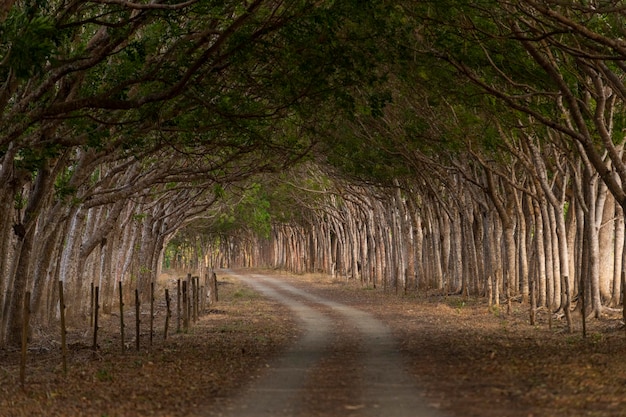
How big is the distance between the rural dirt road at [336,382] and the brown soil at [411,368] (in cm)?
32

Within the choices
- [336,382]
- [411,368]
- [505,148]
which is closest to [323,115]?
[505,148]

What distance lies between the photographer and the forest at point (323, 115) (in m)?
14.9

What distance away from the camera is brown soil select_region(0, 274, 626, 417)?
11062 mm

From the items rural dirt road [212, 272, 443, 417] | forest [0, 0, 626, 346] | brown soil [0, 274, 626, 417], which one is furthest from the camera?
forest [0, 0, 626, 346]

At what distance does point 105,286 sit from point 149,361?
54.7ft

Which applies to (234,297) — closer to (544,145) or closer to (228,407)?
(544,145)

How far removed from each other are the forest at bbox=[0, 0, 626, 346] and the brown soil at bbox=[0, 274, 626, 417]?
1.71 metres

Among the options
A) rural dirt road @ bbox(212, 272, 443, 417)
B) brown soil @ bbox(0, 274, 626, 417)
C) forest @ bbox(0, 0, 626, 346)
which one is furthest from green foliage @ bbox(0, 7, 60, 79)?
rural dirt road @ bbox(212, 272, 443, 417)

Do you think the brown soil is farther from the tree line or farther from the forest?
the tree line

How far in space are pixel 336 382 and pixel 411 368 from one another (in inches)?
80.3

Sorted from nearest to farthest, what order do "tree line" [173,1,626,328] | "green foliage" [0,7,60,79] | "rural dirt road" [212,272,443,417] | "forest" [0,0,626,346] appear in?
"rural dirt road" [212,272,443,417]
"green foliage" [0,7,60,79]
"forest" [0,0,626,346]
"tree line" [173,1,626,328]

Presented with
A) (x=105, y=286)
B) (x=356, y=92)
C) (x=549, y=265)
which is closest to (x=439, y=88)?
(x=356, y=92)

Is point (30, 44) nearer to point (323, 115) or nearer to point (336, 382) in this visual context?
point (336, 382)

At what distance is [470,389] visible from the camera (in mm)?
11961
